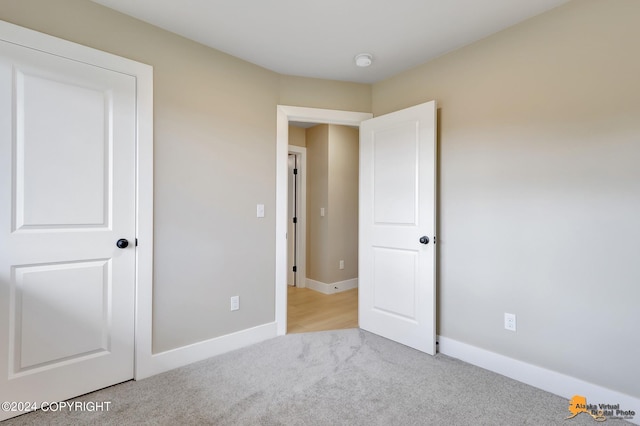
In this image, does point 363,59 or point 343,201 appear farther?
point 343,201

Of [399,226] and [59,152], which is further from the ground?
[59,152]

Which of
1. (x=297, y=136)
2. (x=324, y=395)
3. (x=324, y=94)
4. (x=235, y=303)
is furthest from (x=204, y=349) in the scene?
(x=297, y=136)

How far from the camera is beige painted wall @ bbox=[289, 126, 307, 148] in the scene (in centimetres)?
449

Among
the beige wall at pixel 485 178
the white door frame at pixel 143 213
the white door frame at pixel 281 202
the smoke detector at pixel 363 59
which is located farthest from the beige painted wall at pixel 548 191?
the white door frame at pixel 143 213

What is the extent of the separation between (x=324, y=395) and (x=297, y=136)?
351 centimetres

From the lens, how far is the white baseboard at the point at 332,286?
433cm

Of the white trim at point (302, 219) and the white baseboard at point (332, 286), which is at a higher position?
the white trim at point (302, 219)

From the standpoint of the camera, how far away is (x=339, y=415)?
1687 mm

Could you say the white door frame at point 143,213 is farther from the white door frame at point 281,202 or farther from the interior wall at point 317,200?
the interior wall at point 317,200

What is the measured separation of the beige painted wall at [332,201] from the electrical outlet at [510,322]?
8.10 feet

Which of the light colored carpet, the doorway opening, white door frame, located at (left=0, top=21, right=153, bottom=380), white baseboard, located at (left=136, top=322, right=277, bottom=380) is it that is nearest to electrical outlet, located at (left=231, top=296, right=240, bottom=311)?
white baseboard, located at (left=136, top=322, right=277, bottom=380)

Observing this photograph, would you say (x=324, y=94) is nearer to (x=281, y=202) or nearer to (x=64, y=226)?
(x=281, y=202)

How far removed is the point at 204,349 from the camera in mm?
2361

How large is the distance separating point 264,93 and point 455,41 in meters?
1.59
